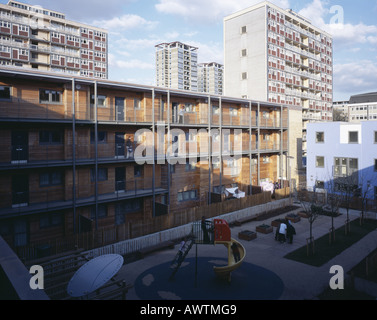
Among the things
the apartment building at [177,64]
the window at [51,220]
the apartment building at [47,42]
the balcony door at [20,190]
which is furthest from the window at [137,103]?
the apartment building at [177,64]

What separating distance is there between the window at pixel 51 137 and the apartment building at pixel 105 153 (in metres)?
0.06

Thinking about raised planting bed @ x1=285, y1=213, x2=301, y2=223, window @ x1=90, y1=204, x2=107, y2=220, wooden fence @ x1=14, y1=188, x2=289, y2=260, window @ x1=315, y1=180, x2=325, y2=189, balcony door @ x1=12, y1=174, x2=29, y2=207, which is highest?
balcony door @ x1=12, y1=174, x2=29, y2=207

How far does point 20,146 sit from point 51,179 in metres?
2.90

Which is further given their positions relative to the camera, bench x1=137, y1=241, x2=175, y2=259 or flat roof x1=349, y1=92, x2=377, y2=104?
flat roof x1=349, y1=92, x2=377, y2=104

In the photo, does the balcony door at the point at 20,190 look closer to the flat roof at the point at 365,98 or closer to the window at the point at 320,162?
the window at the point at 320,162

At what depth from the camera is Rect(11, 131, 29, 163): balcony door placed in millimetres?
18594

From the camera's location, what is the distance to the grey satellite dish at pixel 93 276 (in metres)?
9.27

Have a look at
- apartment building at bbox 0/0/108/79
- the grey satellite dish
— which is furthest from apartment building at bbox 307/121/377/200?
apartment building at bbox 0/0/108/79

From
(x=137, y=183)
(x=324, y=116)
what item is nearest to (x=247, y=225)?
(x=137, y=183)

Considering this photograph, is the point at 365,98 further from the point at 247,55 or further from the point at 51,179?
the point at 51,179

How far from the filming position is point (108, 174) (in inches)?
906

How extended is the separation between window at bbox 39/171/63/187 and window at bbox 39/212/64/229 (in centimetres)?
200

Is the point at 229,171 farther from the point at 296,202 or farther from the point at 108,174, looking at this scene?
the point at 108,174

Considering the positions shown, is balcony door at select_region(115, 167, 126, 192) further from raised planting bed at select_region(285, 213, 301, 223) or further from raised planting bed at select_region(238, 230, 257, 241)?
raised planting bed at select_region(285, 213, 301, 223)
